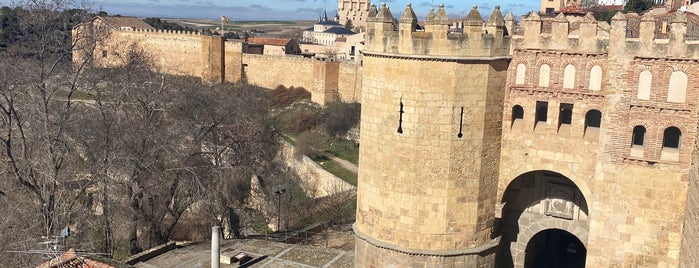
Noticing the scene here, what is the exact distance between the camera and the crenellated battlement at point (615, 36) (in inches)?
415

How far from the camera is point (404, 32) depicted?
38.5 feet

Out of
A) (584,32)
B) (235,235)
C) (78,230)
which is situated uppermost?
(584,32)

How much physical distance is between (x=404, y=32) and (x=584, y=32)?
3.17 m

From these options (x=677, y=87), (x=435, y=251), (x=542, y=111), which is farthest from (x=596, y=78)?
(x=435, y=251)

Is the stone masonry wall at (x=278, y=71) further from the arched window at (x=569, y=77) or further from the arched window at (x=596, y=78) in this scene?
the arched window at (x=596, y=78)

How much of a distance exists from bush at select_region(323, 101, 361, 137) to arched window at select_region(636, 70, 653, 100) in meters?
31.4

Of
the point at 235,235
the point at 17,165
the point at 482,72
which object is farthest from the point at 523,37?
the point at 235,235

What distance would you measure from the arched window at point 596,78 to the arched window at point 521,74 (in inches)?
48.1

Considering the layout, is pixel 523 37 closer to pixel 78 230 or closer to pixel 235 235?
pixel 78 230

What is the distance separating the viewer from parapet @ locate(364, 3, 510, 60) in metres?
11.5

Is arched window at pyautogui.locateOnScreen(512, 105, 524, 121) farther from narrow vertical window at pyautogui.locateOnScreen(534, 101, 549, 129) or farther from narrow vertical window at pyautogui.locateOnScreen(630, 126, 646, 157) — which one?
narrow vertical window at pyautogui.locateOnScreen(630, 126, 646, 157)

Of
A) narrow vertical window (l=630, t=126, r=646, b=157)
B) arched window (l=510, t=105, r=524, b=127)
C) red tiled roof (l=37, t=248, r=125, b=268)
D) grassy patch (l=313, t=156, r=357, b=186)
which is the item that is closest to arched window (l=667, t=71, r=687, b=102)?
narrow vertical window (l=630, t=126, r=646, b=157)

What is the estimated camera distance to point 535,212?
44.0ft

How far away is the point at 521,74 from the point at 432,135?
2110mm
